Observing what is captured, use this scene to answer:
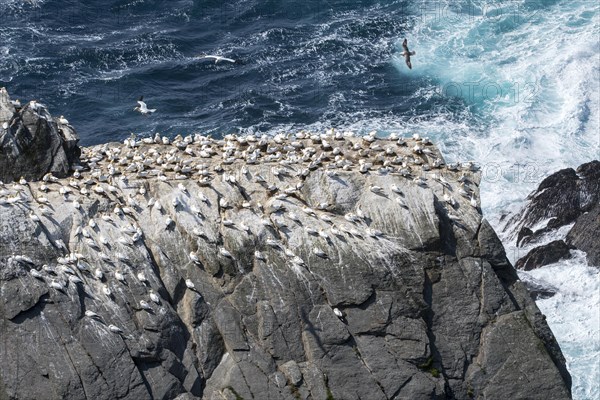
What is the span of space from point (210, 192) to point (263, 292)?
3258mm

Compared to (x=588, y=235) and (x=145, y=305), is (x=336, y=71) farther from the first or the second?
(x=145, y=305)

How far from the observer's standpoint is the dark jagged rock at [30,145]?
30984 millimetres

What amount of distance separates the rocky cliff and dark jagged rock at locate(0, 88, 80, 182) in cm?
123

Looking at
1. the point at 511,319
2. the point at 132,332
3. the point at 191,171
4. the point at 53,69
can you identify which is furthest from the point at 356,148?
the point at 53,69

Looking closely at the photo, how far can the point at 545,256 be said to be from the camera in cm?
4066

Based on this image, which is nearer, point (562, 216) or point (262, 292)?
point (262, 292)

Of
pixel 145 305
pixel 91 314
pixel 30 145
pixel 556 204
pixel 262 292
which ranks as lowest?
pixel 556 204

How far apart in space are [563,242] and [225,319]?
58.9 ft

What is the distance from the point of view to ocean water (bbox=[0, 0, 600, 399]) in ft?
165

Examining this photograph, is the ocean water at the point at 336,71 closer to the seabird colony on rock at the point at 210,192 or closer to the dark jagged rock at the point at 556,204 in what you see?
the dark jagged rock at the point at 556,204

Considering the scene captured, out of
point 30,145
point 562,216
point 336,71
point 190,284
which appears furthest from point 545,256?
point 30,145

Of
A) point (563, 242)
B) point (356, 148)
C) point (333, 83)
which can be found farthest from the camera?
point (333, 83)

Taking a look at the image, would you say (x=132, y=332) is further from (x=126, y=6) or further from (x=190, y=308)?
(x=126, y=6)

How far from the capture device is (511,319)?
2864 centimetres
